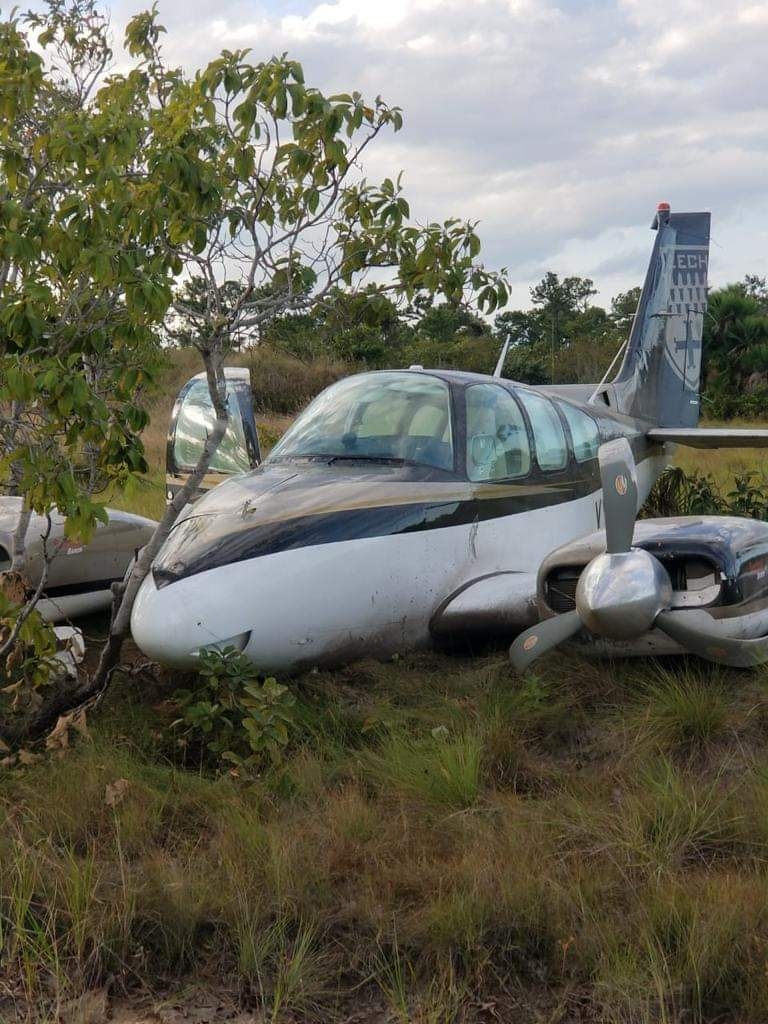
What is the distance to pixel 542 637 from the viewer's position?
5.24 m

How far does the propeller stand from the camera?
472cm

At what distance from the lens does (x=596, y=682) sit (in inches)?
213

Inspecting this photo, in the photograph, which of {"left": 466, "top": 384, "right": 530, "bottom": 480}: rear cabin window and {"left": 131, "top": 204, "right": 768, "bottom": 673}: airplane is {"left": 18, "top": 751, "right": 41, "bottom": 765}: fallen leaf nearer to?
{"left": 131, "top": 204, "right": 768, "bottom": 673}: airplane

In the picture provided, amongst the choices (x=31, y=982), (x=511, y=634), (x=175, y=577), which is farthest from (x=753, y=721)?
(x=31, y=982)

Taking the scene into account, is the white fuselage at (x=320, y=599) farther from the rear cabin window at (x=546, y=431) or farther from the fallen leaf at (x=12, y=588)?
the rear cabin window at (x=546, y=431)

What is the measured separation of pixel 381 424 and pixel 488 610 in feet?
5.02

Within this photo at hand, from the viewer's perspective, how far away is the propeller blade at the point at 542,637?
5.19 metres

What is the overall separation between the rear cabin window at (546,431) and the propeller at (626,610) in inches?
73.3

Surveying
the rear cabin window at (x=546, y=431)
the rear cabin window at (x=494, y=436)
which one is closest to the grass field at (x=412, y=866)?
the rear cabin window at (x=494, y=436)

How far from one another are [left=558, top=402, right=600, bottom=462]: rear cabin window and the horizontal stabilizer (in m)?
1.87

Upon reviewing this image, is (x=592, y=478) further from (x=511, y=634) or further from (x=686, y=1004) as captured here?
(x=686, y=1004)

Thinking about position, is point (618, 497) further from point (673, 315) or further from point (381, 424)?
point (673, 315)

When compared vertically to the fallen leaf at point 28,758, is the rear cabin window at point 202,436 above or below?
above

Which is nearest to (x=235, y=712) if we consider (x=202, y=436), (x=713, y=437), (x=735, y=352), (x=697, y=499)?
(x=202, y=436)
